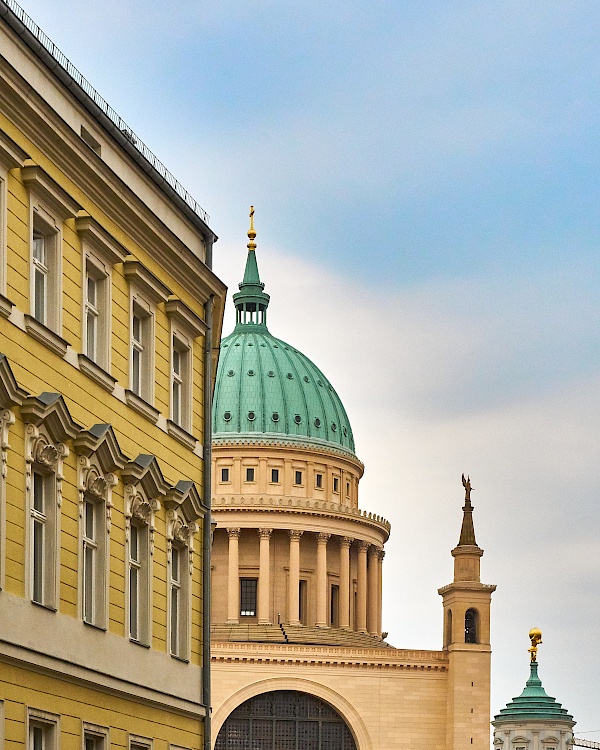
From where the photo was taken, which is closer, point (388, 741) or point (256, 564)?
point (388, 741)

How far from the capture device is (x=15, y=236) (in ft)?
85.4

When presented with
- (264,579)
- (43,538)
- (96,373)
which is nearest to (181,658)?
(96,373)

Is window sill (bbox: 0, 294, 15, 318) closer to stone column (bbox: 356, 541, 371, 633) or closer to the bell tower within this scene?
the bell tower

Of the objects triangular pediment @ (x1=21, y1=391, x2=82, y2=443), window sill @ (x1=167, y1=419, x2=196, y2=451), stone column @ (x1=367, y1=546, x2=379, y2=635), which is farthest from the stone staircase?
triangular pediment @ (x1=21, y1=391, x2=82, y2=443)

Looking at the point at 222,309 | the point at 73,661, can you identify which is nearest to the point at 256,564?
the point at 222,309

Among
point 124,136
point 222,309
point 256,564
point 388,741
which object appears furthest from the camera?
point 256,564

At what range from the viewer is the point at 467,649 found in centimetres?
10531

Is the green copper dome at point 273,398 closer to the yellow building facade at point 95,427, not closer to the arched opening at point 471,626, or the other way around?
the arched opening at point 471,626

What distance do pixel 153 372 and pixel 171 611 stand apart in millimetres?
4031

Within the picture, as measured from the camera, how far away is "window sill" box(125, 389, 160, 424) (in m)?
30.5

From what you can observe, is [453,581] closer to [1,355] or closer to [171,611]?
[171,611]

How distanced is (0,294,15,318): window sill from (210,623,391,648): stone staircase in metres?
82.8

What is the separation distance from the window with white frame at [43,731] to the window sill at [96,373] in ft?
16.2

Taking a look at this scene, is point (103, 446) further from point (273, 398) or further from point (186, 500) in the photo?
point (273, 398)
